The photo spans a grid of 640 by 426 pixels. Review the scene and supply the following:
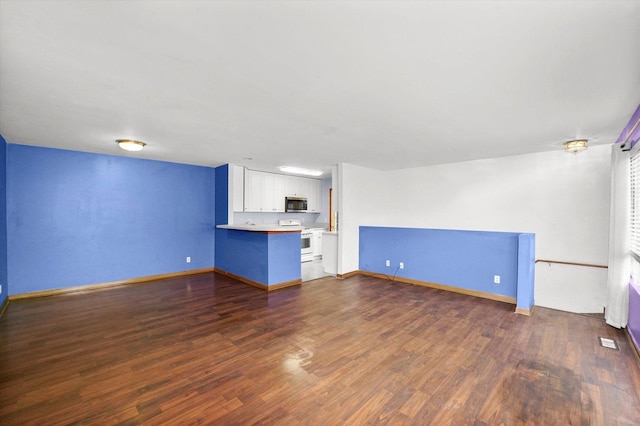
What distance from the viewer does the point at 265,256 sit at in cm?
473

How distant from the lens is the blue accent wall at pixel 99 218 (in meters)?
4.17

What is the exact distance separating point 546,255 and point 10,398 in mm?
6370

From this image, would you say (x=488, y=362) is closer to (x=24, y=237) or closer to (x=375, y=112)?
(x=375, y=112)

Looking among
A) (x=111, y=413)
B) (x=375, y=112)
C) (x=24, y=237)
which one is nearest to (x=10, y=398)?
(x=111, y=413)

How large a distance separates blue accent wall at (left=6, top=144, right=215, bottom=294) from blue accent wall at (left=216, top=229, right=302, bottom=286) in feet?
3.64

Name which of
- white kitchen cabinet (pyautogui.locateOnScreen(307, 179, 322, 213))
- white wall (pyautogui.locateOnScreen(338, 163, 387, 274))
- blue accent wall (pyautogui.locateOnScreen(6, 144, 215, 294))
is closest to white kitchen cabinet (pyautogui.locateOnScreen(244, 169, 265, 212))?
blue accent wall (pyautogui.locateOnScreen(6, 144, 215, 294))

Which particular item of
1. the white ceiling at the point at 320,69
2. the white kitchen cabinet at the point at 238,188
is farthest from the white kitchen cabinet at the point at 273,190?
the white ceiling at the point at 320,69

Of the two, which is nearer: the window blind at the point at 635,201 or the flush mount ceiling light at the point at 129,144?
the window blind at the point at 635,201

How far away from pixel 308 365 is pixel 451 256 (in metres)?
3.37

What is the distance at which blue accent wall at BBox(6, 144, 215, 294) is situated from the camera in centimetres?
417

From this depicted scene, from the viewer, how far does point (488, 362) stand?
97.5 inches

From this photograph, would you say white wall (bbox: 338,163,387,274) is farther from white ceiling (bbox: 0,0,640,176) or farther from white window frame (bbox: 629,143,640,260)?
white window frame (bbox: 629,143,640,260)

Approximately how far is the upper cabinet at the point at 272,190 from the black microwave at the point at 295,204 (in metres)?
0.10

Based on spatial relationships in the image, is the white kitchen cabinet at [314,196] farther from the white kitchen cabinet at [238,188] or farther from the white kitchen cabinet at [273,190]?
the white kitchen cabinet at [238,188]
